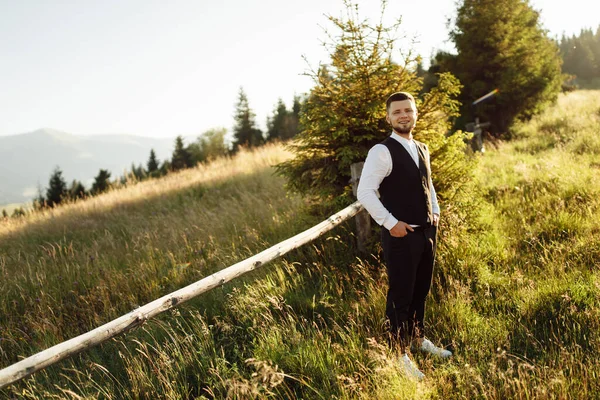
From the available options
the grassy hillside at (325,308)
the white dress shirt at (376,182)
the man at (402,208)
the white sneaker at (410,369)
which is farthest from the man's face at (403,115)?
the white sneaker at (410,369)

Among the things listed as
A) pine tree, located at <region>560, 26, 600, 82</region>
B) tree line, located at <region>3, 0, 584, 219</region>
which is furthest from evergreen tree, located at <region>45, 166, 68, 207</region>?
pine tree, located at <region>560, 26, 600, 82</region>

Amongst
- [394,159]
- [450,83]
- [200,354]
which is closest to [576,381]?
[394,159]

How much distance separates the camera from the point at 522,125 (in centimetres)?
1325

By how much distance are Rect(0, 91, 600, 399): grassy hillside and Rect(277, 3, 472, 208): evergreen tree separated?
0.66 meters

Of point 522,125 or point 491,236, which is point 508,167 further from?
point 522,125

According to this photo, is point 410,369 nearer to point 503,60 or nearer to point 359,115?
point 359,115

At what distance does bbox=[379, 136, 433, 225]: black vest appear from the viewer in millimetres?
2936

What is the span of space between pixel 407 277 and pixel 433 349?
709mm

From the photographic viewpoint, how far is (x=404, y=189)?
296 cm

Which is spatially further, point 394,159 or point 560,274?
point 560,274

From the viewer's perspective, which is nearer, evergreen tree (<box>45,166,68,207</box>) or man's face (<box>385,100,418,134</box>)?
man's face (<box>385,100,418,134</box>)

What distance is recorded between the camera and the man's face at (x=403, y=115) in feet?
9.82

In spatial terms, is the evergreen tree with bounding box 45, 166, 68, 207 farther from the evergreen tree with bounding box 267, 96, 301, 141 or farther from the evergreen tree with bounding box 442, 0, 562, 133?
the evergreen tree with bounding box 442, 0, 562, 133

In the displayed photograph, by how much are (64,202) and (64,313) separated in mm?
10347
